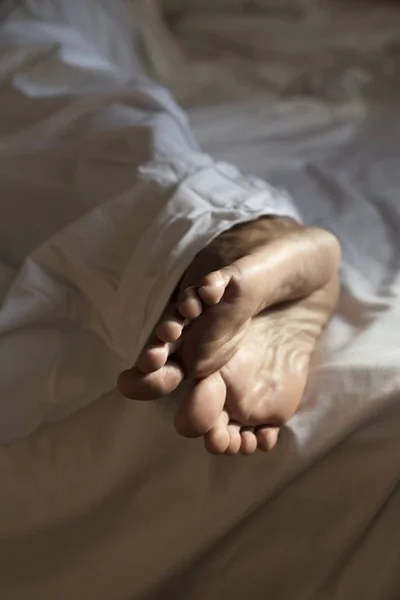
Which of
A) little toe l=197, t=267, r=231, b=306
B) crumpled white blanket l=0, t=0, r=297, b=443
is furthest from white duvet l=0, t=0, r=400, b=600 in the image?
little toe l=197, t=267, r=231, b=306

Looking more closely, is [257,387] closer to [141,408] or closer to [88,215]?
[141,408]

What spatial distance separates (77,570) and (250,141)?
72 centimetres

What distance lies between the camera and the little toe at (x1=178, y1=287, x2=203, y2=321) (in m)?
0.53

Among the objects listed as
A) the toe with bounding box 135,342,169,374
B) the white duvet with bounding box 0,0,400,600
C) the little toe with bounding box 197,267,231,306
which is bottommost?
the white duvet with bounding box 0,0,400,600

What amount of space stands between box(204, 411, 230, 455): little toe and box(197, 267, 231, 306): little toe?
0.34 feet

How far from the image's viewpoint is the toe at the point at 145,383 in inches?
20.9

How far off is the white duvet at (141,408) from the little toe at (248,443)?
24mm

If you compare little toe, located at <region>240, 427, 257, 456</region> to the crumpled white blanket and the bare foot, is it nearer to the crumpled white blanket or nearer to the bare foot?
the bare foot

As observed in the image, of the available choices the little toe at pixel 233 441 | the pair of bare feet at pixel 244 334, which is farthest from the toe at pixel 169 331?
the little toe at pixel 233 441

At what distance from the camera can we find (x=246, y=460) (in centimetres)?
61

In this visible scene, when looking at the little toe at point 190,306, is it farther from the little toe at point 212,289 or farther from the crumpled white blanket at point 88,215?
the crumpled white blanket at point 88,215

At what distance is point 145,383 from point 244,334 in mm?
128

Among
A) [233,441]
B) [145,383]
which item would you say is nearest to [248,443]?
[233,441]

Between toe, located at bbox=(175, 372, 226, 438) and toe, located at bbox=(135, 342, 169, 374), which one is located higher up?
toe, located at bbox=(135, 342, 169, 374)
